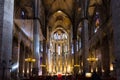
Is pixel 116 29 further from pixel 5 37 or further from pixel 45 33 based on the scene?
pixel 45 33

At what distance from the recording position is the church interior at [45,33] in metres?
11.2

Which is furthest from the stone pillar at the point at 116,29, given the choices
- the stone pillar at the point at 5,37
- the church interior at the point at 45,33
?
the stone pillar at the point at 5,37

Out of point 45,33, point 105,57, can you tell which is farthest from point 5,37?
point 45,33

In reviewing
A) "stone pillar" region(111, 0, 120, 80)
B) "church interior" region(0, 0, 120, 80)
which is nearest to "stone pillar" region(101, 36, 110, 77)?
"church interior" region(0, 0, 120, 80)

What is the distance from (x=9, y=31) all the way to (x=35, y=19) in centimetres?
1514

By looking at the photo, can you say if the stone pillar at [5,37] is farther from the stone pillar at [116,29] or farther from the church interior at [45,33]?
the stone pillar at [116,29]

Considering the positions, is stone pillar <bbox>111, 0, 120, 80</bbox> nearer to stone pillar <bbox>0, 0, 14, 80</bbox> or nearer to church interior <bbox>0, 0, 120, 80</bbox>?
church interior <bbox>0, 0, 120, 80</bbox>

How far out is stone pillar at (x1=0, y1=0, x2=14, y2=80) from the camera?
10.8 m

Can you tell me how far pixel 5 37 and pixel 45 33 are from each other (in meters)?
31.7

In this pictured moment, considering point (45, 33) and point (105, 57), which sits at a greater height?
point (45, 33)

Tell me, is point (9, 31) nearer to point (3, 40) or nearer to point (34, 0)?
point (3, 40)

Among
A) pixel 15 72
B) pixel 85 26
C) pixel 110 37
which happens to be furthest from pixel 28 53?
pixel 110 37

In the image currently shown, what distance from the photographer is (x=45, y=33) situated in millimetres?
42969

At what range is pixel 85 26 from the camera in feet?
87.2
